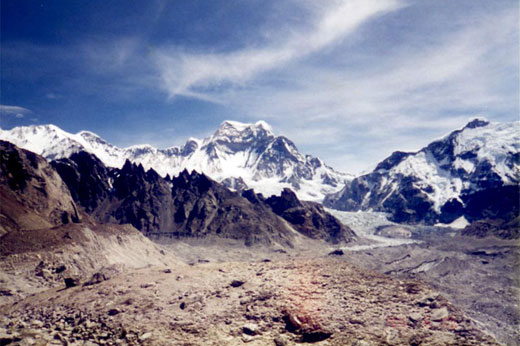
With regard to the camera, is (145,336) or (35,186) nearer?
(145,336)

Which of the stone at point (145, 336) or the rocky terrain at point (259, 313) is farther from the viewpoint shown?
the stone at point (145, 336)

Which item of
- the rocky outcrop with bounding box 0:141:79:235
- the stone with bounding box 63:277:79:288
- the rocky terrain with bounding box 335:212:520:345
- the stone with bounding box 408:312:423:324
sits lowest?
the rocky terrain with bounding box 335:212:520:345

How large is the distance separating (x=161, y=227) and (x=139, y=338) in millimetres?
180942

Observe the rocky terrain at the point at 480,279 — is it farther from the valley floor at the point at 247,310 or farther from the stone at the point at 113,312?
the stone at the point at 113,312

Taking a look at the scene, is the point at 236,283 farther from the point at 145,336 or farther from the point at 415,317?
the point at 415,317

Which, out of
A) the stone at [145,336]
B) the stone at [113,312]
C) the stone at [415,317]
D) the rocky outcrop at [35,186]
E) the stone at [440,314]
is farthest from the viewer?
the rocky outcrop at [35,186]

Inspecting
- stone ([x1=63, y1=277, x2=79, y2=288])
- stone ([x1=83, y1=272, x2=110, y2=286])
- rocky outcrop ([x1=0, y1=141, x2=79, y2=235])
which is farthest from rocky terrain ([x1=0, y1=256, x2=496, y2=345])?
rocky outcrop ([x1=0, y1=141, x2=79, y2=235])

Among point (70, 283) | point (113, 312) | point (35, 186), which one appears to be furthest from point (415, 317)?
point (35, 186)

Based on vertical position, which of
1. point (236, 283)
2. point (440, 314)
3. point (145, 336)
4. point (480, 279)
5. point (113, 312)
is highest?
point (236, 283)

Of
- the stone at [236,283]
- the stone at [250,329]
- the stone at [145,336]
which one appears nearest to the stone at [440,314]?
the stone at [250,329]

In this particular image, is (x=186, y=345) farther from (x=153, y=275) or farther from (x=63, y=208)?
(x=63, y=208)

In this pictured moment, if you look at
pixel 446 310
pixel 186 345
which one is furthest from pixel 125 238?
pixel 446 310

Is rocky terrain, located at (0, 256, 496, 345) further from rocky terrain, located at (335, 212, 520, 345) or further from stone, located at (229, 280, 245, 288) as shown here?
rocky terrain, located at (335, 212, 520, 345)

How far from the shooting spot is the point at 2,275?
116ft
